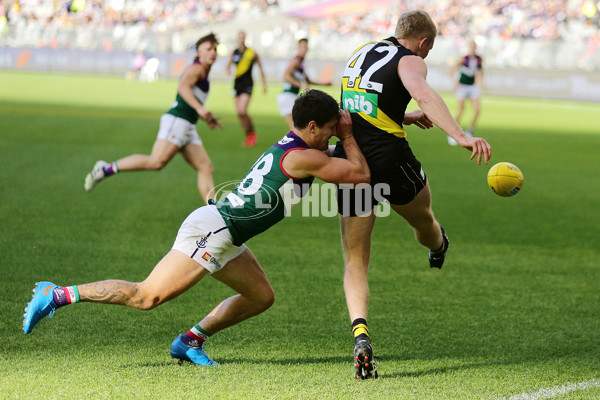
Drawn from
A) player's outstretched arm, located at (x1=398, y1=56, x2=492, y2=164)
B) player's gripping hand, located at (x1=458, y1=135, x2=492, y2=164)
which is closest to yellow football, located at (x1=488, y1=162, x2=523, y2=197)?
player's outstretched arm, located at (x1=398, y1=56, x2=492, y2=164)

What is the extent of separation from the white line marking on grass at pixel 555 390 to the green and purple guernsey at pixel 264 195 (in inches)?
69.0

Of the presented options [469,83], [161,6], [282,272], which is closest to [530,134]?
[469,83]

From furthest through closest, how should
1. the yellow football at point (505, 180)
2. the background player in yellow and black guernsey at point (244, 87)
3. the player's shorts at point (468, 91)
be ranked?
the player's shorts at point (468, 91) → the background player in yellow and black guernsey at point (244, 87) → the yellow football at point (505, 180)

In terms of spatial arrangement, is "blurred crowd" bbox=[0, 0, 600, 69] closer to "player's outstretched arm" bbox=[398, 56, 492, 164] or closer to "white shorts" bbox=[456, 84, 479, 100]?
"white shorts" bbox=[456, 84, 479, 100]

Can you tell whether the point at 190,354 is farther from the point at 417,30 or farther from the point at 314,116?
the point at 417,30

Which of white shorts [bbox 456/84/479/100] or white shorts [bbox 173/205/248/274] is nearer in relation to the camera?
white shorts [bbox 173/205/248/274]

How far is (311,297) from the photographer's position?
735 cm

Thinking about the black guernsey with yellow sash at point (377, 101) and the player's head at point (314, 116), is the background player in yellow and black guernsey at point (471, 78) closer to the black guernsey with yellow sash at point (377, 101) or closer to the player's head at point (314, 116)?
the black guernsey with yellow sash at point (377, 101)

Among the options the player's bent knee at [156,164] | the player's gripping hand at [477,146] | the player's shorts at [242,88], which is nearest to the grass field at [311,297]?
the player's bent knee at [156,164]

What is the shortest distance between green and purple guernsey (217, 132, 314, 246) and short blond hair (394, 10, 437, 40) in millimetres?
1108

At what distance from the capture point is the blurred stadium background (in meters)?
39.2

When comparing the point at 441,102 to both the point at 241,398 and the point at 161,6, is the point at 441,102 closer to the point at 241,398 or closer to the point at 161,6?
the point at 241,398

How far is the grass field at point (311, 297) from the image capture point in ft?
16.8

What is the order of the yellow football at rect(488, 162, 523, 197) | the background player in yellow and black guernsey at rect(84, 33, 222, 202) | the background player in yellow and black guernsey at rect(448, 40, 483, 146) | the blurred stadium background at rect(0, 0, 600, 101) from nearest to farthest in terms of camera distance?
1. the yellow football at rect(488, 162, 523, 197)
2. the background player in yellow and black guernsey at rect(84, 33, 222, 202)
3. the background player in yellow and black guernsey at rect(448, 40, 483, 146)
4. the blurred stadium background at rect(0, 0, 600, 101)
